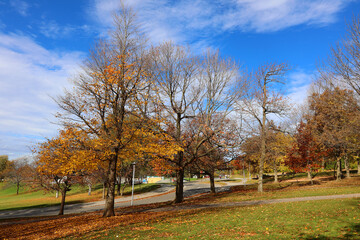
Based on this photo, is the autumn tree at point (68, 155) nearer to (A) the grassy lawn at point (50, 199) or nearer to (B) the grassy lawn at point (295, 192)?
(B) the grassy lawn at point (295, 192)

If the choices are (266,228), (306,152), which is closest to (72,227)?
(266,228)

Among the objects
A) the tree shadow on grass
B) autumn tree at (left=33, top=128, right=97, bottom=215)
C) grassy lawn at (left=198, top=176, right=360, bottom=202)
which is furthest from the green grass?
grassy lawn at (left=198, top=176, right=360, bottom=202)

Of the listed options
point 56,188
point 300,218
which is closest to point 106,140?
point 300,218

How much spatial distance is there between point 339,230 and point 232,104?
13.9 meters

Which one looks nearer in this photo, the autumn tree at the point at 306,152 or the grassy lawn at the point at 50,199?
the autumn tree at the point at 306,152

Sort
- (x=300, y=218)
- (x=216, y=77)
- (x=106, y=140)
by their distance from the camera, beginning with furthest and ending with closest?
(x=216, y=77) → (x=106, y=140) → (x=300, y=218)

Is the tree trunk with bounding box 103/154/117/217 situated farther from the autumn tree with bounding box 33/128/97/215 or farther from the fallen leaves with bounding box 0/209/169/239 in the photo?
the autumn tree with bounding box 33/128/97/215

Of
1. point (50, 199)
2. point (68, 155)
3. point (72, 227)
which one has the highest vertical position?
point (68, 155)

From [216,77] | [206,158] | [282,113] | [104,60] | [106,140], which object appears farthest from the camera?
[206,158]

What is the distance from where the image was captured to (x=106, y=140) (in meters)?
13.0

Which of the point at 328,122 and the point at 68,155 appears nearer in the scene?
the point at 68,155

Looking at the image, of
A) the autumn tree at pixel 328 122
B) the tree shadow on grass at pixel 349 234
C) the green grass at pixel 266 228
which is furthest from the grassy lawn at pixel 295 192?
the tree shadow on grass at pixel 349 234

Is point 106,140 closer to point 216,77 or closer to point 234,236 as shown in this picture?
point 234,236

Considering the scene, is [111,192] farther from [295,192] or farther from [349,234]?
[295,192]
